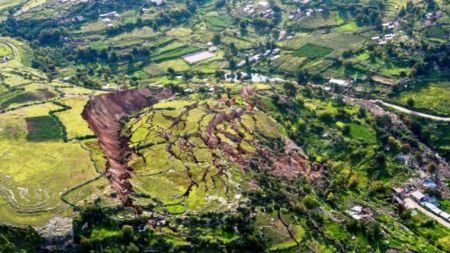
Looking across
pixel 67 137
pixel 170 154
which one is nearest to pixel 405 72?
pixel 170 154

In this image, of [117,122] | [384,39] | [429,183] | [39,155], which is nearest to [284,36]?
[384,39]

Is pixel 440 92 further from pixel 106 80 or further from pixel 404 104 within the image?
pixel 106 80

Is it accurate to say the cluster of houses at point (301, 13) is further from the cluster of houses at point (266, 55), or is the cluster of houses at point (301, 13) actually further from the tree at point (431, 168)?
the tree at point (431, 168)

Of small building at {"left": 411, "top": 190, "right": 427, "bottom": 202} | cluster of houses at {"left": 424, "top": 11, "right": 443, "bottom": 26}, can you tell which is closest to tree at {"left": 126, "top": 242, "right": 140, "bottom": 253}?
small building at {"left": 411, "top": 190, "right": 427, "bottom": 202}

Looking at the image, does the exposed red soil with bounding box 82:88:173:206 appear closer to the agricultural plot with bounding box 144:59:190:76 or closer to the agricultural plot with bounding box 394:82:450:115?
the agricultural plot with bounding box 144:59:190:76

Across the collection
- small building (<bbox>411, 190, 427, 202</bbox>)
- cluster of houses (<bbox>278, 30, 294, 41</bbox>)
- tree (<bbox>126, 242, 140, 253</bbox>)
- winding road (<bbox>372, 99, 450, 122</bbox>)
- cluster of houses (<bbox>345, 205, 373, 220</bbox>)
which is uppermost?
tree (<bbox>126, 242, 140, 253</bbox>)

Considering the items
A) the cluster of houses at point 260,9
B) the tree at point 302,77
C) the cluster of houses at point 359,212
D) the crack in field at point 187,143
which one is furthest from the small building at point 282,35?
the cluster of houses at point 359,212

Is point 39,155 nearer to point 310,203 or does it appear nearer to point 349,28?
point 310,203
